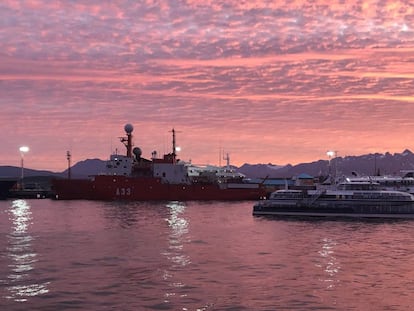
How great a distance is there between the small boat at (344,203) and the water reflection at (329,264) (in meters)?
28.5

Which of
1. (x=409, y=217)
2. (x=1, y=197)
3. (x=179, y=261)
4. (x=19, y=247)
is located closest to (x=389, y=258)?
(x=179, y=261)

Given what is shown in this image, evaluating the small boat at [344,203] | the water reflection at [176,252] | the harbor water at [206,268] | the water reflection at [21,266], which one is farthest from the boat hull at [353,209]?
the water reflection at [21,266]

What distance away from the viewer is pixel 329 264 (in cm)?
3644

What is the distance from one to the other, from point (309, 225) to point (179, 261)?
31.7 meters

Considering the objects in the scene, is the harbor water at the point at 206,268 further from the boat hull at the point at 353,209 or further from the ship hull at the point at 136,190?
the ship hull at the point at 136,190

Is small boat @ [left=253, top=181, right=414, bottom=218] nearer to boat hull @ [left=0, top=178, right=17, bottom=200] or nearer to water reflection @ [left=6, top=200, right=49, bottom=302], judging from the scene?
water reflection @ [left=6, top=200, right=49, bottom=302]

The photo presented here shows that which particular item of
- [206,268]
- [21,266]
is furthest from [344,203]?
[21,266]

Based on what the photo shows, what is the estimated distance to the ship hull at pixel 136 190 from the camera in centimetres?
12388

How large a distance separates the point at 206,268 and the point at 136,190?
91640 millimetres

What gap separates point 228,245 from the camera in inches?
1827

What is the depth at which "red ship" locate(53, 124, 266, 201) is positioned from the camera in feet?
408

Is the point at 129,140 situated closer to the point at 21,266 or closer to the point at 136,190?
the point at 136,190

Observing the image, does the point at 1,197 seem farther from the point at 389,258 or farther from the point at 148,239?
the point at 389,258

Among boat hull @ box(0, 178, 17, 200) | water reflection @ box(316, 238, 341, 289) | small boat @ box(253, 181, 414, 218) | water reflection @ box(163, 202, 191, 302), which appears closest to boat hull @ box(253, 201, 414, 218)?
small boat @ box(253, 181, 414, 218)
